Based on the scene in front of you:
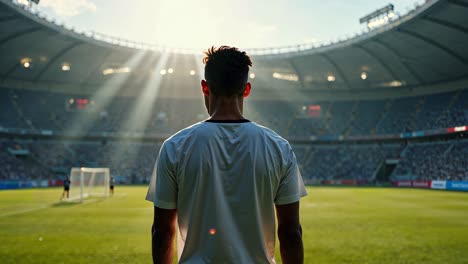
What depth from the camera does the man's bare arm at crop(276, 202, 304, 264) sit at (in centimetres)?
234

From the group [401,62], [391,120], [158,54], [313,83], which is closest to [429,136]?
[391,120]

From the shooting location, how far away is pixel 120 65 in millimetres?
54875

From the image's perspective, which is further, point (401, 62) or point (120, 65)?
point (120, 65)

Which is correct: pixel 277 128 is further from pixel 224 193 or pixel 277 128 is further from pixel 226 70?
pixel 224 193

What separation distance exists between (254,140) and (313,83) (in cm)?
6114

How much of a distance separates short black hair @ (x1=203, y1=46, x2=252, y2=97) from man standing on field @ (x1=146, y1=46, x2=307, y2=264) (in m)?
0.23

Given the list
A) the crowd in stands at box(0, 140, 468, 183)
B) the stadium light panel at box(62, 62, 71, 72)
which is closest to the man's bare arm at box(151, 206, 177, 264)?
the crowd in stands at box(0, 140, 468, 183)

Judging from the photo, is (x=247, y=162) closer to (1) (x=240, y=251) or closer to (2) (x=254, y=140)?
(2) (x=254, y=140)

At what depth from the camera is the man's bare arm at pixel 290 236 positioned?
92.2 inches

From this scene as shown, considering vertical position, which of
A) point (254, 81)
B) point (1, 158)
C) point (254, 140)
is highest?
point (254, 81)

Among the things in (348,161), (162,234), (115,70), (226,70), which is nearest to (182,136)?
(226,70)

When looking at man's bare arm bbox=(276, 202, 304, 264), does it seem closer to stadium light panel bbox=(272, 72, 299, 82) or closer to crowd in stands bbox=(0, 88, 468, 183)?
crowd in stands bbox=(0, 88, 468, 183)

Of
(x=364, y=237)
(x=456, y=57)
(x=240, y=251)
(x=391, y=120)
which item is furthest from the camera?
(x=391, y=120)

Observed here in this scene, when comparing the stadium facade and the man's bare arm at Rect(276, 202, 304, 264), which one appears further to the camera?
the stadium facade
